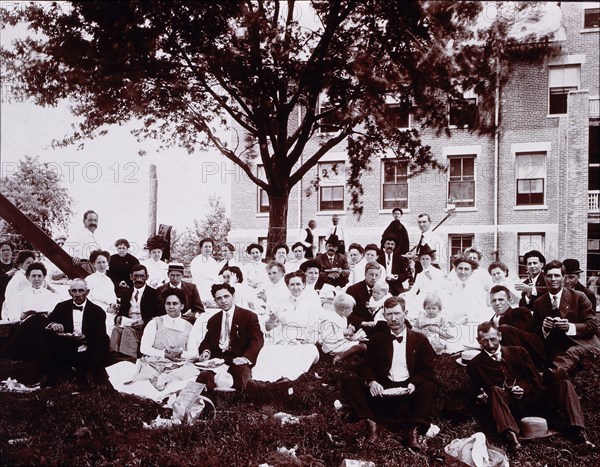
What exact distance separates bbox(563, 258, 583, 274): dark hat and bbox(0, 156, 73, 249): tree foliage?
353cm

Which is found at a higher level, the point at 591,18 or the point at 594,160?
the point at 591,18

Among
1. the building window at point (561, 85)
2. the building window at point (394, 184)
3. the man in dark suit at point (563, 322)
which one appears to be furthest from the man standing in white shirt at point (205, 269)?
the building window at point (561, 85)

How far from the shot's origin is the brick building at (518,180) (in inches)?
153

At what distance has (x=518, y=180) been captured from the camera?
3955 mm

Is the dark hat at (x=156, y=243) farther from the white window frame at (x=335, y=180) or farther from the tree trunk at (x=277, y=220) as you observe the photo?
the white window frame at (x=335, y=180)

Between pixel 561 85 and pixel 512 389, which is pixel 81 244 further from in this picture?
pixel 561 85

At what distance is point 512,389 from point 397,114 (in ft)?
6.64

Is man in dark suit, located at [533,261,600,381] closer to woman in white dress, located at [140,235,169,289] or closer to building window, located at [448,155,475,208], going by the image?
building window, located at [448,155,475,208]

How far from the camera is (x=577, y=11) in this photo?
3.90 m

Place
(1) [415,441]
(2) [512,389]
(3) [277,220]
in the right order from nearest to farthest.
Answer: (1) [415,441]
(2) [512,389]
(3) [277,220]

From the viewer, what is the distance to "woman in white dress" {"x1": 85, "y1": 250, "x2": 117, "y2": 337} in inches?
163

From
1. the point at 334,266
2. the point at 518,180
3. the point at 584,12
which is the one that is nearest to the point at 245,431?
the point at 334,266

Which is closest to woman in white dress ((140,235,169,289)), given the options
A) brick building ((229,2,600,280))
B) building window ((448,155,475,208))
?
brick building ((229,2,600,280))

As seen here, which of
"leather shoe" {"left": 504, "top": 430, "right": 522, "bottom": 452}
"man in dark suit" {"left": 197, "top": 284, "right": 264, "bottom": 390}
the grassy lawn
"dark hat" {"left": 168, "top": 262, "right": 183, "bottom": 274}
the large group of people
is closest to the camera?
the grassy lawn
